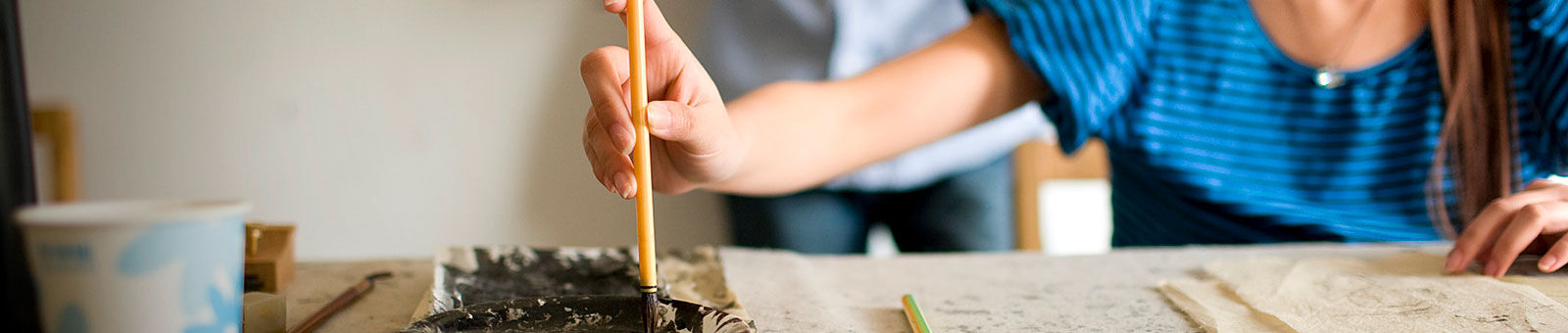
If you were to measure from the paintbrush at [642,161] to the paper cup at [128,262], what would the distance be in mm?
154

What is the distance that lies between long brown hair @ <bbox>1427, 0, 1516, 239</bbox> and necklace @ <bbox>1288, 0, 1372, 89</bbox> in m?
0.05

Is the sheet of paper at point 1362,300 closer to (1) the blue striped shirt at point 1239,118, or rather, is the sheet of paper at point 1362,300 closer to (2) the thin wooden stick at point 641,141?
(1) the blue striped shirt at point 1239,118

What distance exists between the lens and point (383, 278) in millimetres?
616

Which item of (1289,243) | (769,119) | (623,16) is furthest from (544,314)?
(1289,243)

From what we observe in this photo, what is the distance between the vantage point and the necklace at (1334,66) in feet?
2.48

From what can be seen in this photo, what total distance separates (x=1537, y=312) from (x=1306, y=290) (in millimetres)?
103

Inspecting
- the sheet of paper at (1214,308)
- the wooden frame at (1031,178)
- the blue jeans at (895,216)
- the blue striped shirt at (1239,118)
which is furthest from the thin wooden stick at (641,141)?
the wooden frame at (1031,178)

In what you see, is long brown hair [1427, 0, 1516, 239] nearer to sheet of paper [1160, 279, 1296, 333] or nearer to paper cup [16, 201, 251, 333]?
sheet of paper [1160, 279, 1296, 333]

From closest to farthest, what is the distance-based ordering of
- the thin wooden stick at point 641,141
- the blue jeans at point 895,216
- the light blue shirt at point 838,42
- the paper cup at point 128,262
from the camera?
the paper cup at point 128,262 < the thin wooden stick at point 641,141 < the light blue shirt at point 838,42 < the blue jeans at point 895,216

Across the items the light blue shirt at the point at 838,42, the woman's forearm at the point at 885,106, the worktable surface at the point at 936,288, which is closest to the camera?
the worktable surface at the point at 936,288

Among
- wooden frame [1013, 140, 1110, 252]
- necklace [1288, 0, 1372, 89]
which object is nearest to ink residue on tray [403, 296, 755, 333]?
necklace [1288, 0, 1372, 89]

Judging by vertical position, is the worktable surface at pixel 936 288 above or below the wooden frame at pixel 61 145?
below

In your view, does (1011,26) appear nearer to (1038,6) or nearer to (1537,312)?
(1038,6)

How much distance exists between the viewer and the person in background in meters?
1.20
